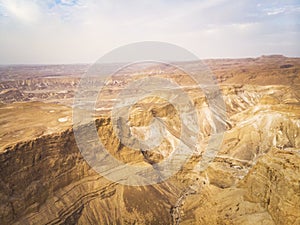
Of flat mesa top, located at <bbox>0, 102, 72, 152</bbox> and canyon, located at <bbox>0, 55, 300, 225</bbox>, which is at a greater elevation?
flat mesa top, located at <bbox>0, 102, 72, 152</bbox>

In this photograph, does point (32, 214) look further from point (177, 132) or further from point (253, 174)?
point (177, 132)

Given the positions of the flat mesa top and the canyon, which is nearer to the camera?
the canyon

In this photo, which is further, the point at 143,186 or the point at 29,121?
the point at 143,186

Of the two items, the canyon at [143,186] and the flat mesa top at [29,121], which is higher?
the flat mesa top at [29,121]

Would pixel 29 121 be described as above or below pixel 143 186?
above

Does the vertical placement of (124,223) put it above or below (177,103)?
below

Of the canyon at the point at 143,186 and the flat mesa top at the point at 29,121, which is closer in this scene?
the canyon at the point at 143,186

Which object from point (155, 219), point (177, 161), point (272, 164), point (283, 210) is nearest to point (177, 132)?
point (177, 161)

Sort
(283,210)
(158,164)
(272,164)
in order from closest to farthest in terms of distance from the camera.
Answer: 1. (283,210)
2. (272,164)
3. (158,164)
